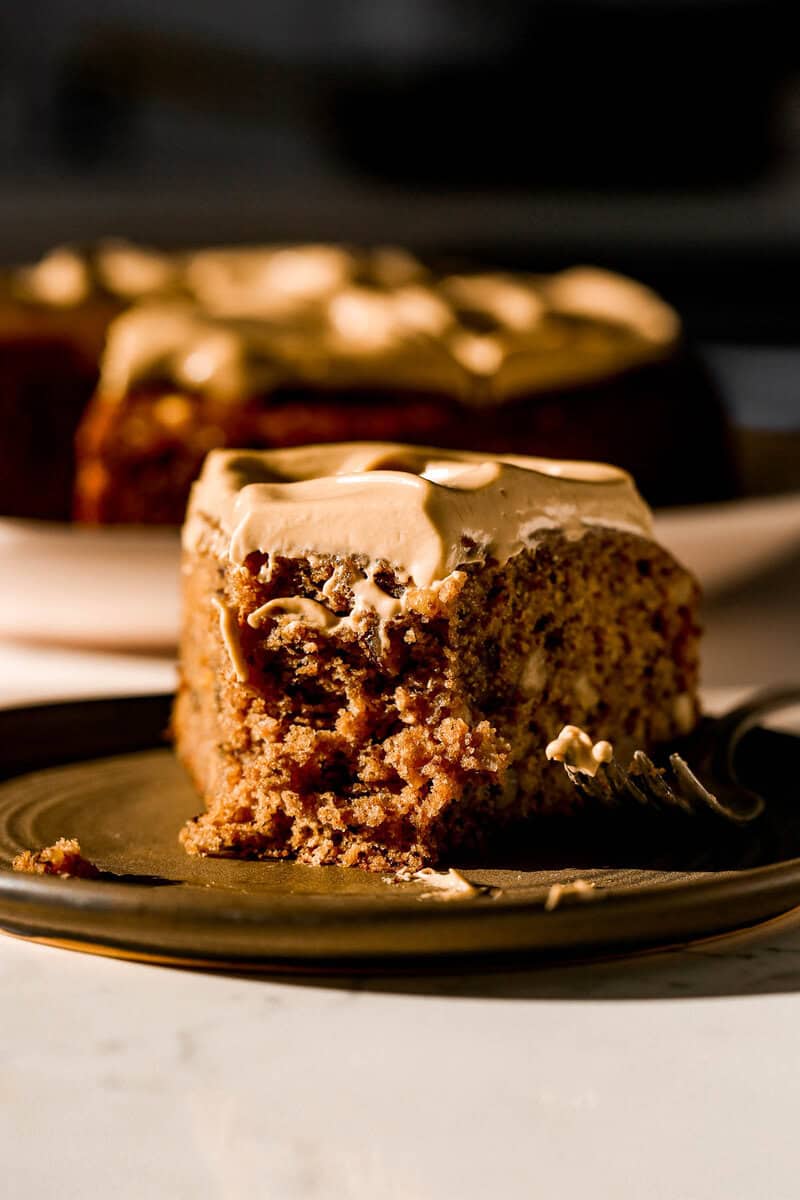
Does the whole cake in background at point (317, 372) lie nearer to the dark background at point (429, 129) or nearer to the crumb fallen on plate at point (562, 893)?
the crumb fallen on plate at point (562, 893)

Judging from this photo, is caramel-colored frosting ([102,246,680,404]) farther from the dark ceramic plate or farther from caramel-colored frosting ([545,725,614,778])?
caramel-colored frosting ([545,725,614,778])

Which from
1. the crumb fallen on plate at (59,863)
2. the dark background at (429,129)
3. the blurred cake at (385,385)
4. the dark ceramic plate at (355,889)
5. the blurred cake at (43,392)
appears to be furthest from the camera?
the dark background at (429,129)

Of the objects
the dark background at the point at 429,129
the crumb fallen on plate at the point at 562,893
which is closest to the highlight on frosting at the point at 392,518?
the crumb fallen on plate at the point at 562,893

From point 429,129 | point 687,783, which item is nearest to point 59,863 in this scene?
point 687,783

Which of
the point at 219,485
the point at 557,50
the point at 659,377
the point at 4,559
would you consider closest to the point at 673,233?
the point at 557,50

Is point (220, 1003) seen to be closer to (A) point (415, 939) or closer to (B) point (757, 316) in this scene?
(A) point (415, 939)

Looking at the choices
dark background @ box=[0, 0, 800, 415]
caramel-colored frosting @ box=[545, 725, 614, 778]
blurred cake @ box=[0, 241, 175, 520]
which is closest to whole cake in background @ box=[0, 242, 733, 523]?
blurred cake @ box=[0, 241, 175, 520]

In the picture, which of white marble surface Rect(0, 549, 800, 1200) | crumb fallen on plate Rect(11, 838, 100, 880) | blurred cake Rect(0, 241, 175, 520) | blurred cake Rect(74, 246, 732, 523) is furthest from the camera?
blurred cake Rect(0, 241, 175, 520)
